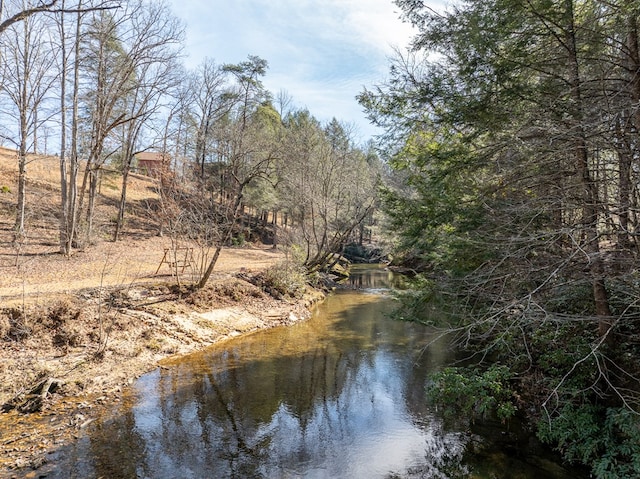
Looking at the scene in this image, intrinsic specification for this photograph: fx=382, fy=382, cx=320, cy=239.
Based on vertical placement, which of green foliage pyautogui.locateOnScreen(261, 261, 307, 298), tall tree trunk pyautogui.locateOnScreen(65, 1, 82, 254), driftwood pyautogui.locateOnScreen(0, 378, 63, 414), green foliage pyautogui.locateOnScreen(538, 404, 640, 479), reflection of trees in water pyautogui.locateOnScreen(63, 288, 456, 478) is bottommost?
reflection of trees in water pyautogui.locateOnScreen(63, 288, 456, 478)

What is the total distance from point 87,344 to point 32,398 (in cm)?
244

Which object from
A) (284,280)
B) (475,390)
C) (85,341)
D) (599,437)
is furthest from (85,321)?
(599,437)

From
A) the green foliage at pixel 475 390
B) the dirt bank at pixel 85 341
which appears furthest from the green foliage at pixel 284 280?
the green foliage at pixel 475 390

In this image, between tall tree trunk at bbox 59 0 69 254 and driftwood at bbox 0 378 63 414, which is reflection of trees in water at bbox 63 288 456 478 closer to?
driftwood at bbox 0 378 63 414

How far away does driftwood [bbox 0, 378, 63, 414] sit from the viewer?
22.9 ft

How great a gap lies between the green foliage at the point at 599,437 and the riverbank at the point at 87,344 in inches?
308

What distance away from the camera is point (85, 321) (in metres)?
10.1

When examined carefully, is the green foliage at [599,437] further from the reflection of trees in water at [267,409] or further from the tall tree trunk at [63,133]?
the tall tree trunk at [63,133]

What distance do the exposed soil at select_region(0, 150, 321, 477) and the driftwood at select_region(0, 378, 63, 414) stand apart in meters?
0.02

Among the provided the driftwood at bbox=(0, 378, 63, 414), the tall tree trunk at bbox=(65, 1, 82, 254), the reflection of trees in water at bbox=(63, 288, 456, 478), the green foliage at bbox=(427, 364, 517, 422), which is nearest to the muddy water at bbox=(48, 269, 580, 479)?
the reflection of trees in water at bbox=(63, 288, 456, 478)

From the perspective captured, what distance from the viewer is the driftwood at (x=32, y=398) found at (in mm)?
6980

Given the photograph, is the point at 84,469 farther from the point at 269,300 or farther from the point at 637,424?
the point at 269,300

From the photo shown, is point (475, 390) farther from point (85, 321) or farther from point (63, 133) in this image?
point (63, 133)

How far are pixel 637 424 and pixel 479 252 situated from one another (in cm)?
328
